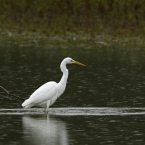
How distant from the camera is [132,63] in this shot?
27.3 metres

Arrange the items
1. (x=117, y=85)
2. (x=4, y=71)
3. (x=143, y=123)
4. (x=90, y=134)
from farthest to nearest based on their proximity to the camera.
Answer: (x=4, y=71) < (x=117, y=85) < (x=143, y=123) < (x=90, y=134)

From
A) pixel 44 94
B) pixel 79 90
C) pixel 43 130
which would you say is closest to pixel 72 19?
pixel 79 90

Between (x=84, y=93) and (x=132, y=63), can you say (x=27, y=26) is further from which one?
(x=84, y=93)

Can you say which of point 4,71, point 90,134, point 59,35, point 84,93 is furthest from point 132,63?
point 90,134

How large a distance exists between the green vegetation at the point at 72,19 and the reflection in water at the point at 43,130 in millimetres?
20397

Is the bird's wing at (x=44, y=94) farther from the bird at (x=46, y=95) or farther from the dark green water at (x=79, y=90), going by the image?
the dark green water at (x=79, y=90)

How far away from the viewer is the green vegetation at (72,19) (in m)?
37.5

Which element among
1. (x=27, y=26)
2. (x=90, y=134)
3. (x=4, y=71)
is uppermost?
(x=27, y=26)

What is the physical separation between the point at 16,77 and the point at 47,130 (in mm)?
8553

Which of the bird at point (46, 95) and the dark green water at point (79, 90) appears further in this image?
the bird at point (46, 95)

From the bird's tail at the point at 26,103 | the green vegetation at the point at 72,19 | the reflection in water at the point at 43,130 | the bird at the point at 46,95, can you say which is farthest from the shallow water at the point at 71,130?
the green vegetation at the point at 72,19


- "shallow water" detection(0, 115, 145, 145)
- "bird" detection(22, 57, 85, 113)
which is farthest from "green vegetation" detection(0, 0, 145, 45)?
"shallow water" detection(0, 115, 145, 145)

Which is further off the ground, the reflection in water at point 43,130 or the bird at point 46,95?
the bird at point 46,95

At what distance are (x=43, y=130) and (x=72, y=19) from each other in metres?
24.0
